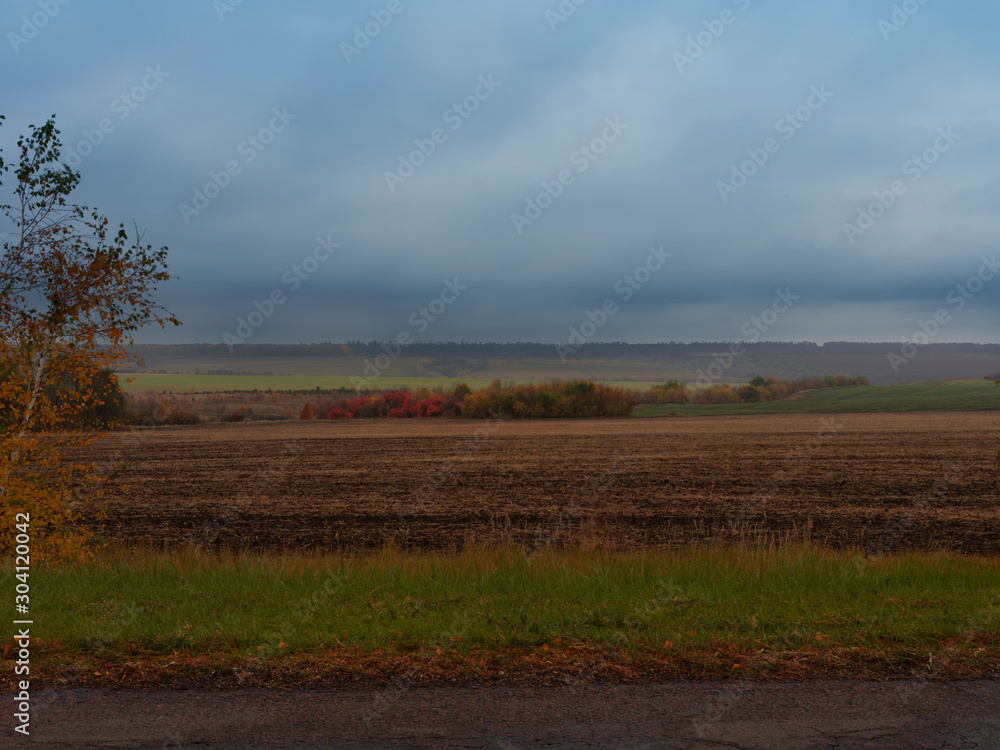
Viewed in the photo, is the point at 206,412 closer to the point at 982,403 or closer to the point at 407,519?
the point at 407,519

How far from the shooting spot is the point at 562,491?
2356cm

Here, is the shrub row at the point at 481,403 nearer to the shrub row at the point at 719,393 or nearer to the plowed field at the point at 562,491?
the shrub row at the point at 719,393

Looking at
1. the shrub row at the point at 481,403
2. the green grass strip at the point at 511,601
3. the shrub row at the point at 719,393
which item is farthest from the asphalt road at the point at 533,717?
the shrub row at the point at 719,393

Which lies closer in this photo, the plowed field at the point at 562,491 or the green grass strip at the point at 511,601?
the green grass strip at the point at 511,601

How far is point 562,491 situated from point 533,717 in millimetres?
18685

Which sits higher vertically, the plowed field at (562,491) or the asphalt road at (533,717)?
the asphalt road at (533,717)

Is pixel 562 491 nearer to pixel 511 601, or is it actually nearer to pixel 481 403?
pixel 511 601

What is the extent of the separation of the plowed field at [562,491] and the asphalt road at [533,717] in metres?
6.29

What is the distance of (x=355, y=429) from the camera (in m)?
55.8

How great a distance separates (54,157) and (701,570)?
11.2 m

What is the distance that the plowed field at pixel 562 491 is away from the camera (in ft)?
54.8

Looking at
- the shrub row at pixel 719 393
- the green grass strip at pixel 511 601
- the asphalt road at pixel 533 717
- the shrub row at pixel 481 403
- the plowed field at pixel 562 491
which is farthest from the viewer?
the shrub row at pixel 719 393

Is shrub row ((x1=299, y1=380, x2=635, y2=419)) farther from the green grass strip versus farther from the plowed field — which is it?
the green grass strip

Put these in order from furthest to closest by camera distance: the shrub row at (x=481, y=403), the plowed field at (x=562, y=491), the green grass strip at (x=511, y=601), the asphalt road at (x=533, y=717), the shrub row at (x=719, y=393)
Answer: the shrub row at (x=719, y=393) < the shrub row at (x=481, y=403) < the plowed field at (x=562, y=491) < the green grass strip at (x=511, y=601) < the asphalt road at (x=533, y=717)
